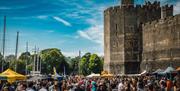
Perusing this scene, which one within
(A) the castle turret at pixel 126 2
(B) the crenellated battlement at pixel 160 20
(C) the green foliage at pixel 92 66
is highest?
(A) the castle turret at pixel 126 2

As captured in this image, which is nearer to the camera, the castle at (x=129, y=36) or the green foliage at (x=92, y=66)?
the castle at (x=129, y=36)

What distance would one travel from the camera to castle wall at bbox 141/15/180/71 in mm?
62094

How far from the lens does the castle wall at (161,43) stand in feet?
204

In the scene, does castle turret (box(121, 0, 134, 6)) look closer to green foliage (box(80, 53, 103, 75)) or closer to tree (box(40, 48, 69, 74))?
green foliage (box(80, 53, 103, 75))

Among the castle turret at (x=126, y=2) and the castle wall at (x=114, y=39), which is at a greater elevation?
the castle turret at (x=126, y=2)

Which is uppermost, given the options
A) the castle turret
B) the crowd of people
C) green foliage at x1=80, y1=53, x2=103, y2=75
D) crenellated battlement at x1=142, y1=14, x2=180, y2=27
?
the castle turret

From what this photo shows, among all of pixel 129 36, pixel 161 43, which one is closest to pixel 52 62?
pixel 129 36

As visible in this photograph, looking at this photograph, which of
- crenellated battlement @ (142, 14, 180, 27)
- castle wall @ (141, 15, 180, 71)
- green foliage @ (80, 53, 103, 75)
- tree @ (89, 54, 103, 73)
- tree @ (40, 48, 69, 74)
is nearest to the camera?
castle wall @ (141, 15, 180, 71)

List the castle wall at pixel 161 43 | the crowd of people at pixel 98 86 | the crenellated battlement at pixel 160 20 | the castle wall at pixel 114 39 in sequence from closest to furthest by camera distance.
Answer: the crowd of people at pixel 98 86, the castle wall at pixel 161 43, the crenellated battlement at pixel 160 20, the castle wall at pixel 114 39

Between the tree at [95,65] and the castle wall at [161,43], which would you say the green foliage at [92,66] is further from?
the castle wall at [161,43]

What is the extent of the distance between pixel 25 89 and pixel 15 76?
15487mm

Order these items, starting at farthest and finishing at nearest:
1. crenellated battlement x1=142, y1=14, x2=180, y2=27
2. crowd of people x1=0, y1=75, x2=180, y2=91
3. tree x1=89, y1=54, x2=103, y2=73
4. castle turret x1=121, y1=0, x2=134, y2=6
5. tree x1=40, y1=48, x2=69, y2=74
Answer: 1. tree x1=40, y1=48, x2=69, y2=74
2. tree x1=89, y1=54, x2=103, y2=73
3. castle turret x1=121, y1=0, x2=134, y2=6
4. crenellated battlement x1=142, y1=14, x2=180, y2=27
5. crowd of people x1=0, y1=75, x2=180, y2=91

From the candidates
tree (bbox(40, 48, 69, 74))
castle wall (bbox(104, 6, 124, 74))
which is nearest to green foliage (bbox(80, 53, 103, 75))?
tree (bbox(40, 48, 69, 74))

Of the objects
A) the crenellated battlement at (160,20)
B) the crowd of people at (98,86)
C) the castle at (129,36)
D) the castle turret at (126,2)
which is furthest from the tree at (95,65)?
the crowd of people at (98,86)
